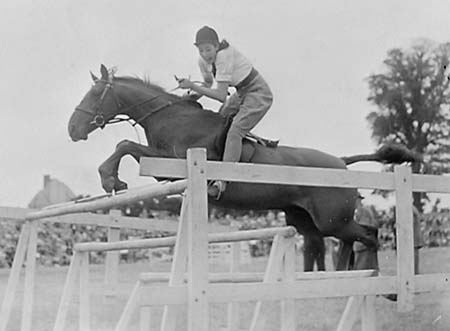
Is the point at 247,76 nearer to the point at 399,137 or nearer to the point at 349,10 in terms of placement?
the point at 349,10

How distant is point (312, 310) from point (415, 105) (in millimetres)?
1951

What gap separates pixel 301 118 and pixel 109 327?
6.93ft

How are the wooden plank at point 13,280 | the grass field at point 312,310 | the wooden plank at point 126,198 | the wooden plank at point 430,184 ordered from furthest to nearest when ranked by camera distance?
1. the grass field at point 312,310
2. the wooden plank at point 13,280
3. the wooden plank at point 430,184
4. the wooden plank at point 126,198

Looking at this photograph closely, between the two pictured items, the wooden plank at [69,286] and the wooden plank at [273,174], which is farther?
the wooden plank at [69,286]

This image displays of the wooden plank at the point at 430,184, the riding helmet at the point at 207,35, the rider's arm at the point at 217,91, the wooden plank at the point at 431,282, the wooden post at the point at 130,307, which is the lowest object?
the wooden post at the point at 130,307

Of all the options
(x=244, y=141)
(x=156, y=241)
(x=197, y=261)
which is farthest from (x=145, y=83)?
(x=197, y=261)

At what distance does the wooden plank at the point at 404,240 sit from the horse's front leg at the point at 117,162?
1486 mm

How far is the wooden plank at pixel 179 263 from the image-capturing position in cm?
322

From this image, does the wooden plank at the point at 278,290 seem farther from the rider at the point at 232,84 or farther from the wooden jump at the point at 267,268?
the rider at the point at 232,84

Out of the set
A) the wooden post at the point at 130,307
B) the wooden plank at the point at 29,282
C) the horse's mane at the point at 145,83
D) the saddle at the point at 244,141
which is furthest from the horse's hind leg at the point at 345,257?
the wooden post at the point at 130,307

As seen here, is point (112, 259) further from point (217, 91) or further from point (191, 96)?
point (217, 91)

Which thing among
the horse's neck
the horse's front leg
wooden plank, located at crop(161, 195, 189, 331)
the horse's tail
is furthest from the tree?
wooden plank, located at crop(161, 195, 189, 331)

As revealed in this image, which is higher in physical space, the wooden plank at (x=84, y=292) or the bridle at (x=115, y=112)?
the bridle at (x=115, y=112)

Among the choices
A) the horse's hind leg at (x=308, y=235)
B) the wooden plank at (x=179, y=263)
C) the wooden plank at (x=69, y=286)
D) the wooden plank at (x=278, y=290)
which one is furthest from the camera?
the horse's hind leg at (x=308, y=235)
